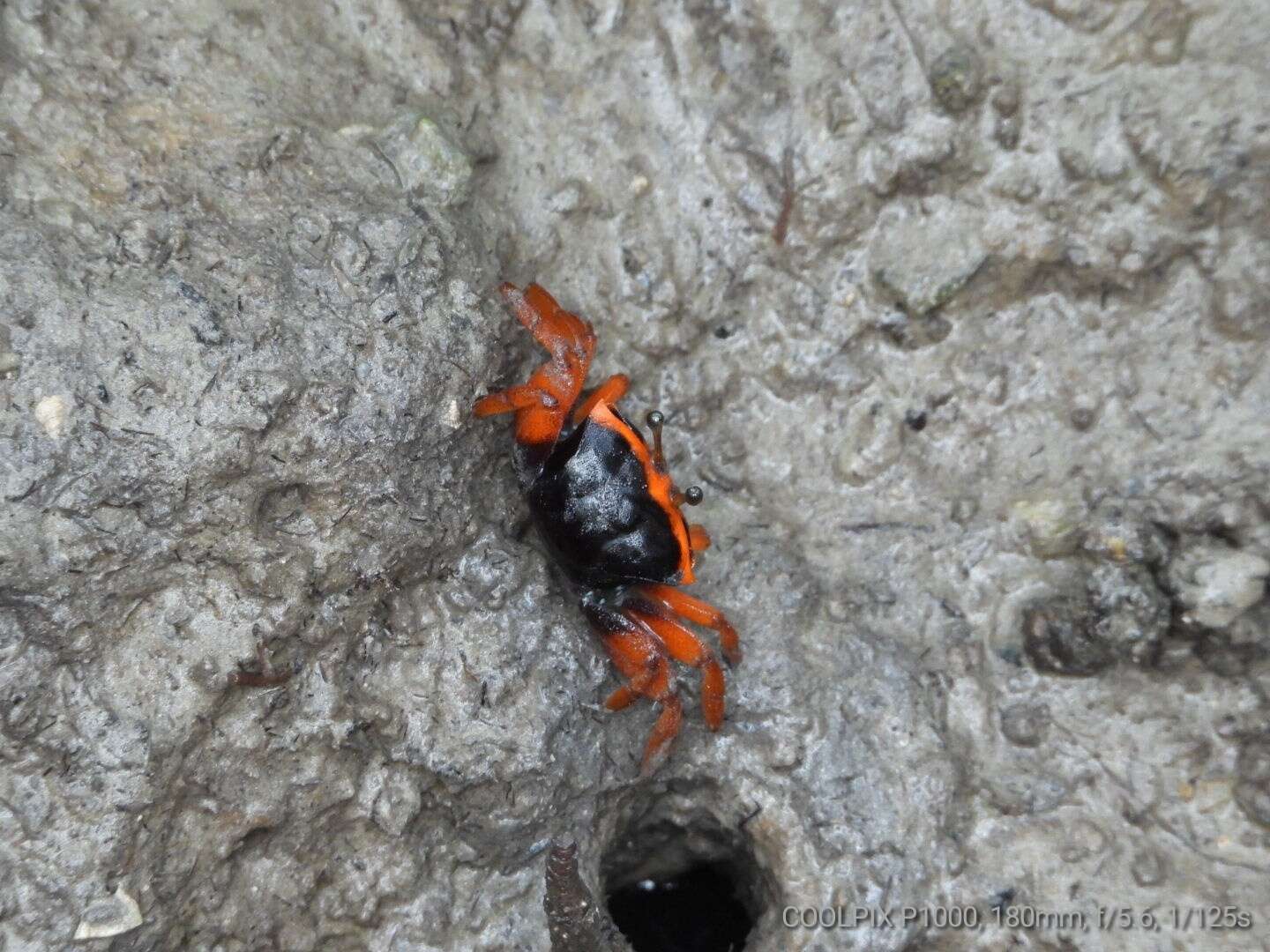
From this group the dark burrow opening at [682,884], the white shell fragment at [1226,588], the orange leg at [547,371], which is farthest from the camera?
the dark burrow opening at [682,884]

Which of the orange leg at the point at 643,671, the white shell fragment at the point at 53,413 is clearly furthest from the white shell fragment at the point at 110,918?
the orange leg at the point at 643,671

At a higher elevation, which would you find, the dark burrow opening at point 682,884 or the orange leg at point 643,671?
the orange leg at point 643,671

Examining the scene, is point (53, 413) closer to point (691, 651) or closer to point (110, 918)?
point (110, 918)

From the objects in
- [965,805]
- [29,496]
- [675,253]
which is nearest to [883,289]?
[675,253]

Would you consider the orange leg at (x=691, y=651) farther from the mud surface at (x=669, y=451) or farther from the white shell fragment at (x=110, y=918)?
the white shell fragment at (x=110, y=918)

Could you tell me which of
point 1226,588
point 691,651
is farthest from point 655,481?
point 1226,588

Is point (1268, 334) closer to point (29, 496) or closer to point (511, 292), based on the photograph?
point (511, 292)

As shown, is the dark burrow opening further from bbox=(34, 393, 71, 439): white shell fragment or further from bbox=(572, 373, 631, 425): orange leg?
bbox=(34, 393, 71, 439): white shell fragment
